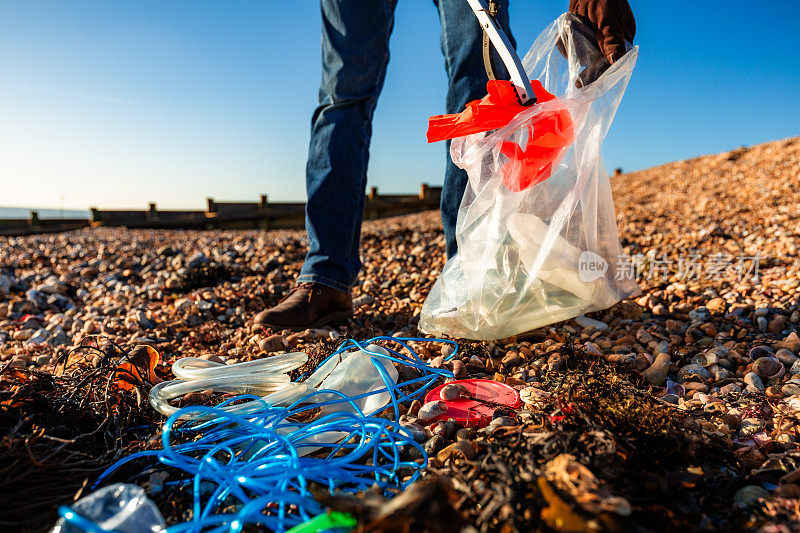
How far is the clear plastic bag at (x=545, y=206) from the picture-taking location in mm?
1494

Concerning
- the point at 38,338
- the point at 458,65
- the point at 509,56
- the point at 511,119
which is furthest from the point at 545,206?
the point at 38,338

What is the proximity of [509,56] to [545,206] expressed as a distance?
19.6 inches

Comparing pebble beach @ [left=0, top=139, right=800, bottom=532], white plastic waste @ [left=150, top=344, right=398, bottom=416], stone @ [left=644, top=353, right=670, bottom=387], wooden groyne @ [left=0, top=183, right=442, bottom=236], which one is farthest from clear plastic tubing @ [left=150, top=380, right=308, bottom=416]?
wooden groyne @ [left=0, top=183, right=442, bottom=236]

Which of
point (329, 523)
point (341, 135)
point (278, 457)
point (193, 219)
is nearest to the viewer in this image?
point (329, 523)

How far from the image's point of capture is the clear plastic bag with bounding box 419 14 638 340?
4.90 feet

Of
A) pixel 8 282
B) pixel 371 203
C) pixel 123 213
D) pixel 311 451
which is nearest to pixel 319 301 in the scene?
pixel 311 451

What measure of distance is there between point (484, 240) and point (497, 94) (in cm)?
47

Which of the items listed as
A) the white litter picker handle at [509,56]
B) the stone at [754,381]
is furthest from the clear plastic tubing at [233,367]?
the stone at [754,381]

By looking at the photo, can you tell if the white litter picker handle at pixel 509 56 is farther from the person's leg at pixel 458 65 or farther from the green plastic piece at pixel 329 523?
the green plastic piece at pixel 329 523

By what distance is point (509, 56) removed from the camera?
4.87 feet

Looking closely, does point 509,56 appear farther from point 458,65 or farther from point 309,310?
point 309,310

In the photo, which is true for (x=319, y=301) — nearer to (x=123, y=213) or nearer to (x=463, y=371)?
(x=463, y=371)

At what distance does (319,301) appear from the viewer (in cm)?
208

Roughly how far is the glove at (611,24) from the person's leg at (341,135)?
90cm
